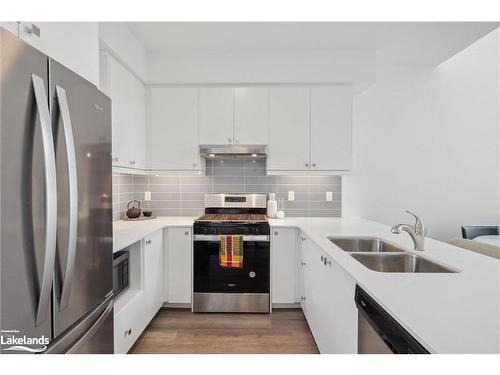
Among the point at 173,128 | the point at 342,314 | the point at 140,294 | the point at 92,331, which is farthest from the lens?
the point at 173,128

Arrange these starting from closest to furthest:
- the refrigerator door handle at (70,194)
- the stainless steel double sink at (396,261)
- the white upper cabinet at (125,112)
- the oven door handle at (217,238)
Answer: the refrigerator door handle at (70,194) < the stainless steel double sink at (396,261) < the white upper cabinet at (125,112) < the oven door handle at (217,238)

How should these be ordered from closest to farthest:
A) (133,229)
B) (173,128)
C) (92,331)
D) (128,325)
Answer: (92,331), (128,325), (133,229), (173,128)

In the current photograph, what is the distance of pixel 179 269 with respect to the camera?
2607mm

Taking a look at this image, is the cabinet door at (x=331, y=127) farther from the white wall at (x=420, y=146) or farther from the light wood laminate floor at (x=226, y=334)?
the light wood laminate floor at (x=226, y=334)

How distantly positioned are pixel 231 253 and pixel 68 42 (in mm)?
1912

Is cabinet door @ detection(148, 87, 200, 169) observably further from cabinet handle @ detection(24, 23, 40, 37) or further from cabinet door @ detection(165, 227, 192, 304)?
cabinet handle @ detection(24, 23, 40, 37)

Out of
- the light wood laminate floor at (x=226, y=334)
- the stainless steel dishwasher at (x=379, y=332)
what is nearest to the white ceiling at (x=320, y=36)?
the stainless steel dishwasher at (x=379, y=332)

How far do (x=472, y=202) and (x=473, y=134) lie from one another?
763 mm

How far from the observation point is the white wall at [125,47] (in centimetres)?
194

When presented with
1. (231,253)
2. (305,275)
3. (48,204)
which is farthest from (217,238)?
(48,204)

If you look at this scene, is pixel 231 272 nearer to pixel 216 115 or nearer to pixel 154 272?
pixel 154 272

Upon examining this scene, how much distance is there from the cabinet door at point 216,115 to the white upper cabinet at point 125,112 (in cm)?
59
